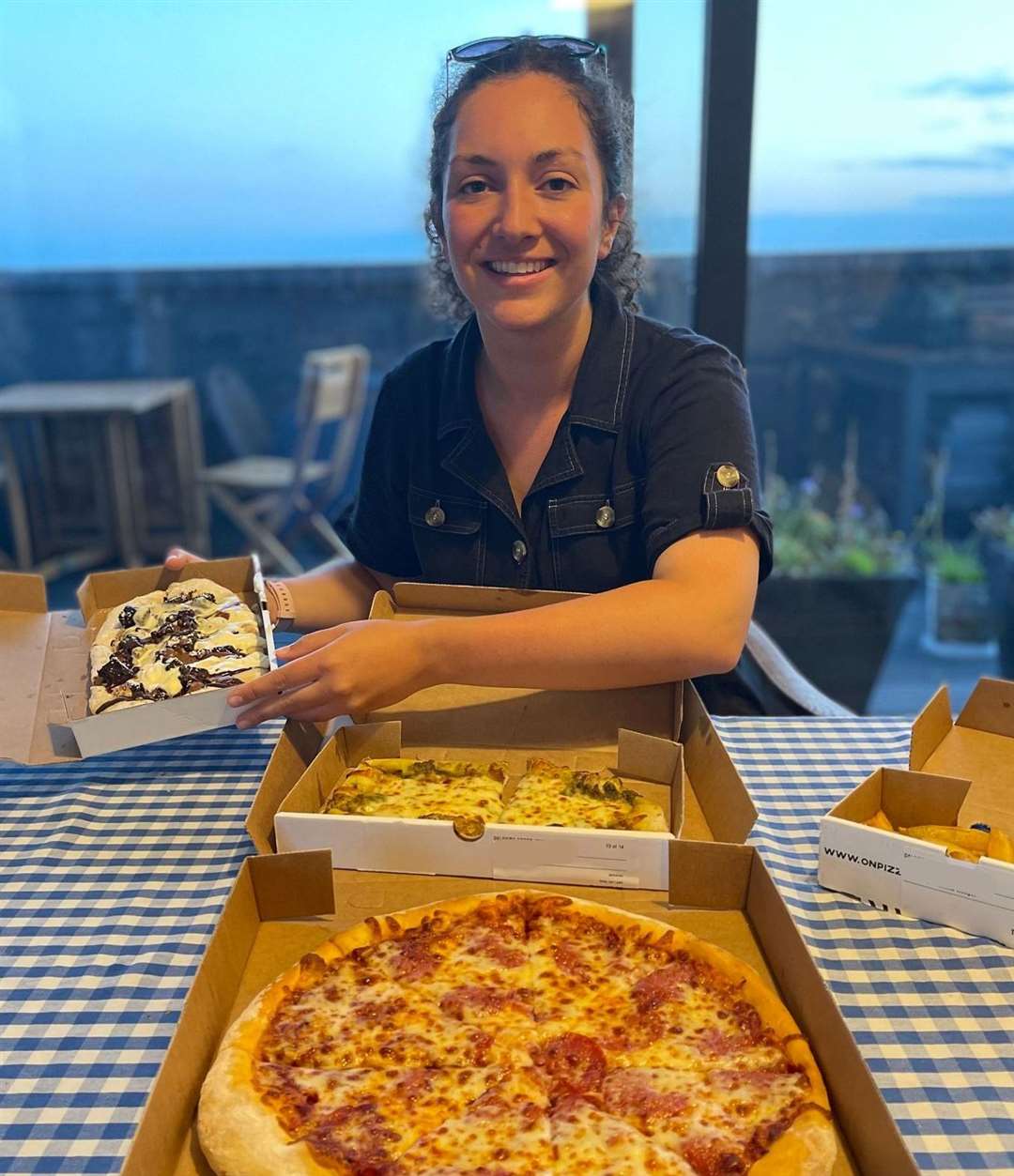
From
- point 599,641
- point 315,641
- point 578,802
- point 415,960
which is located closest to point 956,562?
point 599,641

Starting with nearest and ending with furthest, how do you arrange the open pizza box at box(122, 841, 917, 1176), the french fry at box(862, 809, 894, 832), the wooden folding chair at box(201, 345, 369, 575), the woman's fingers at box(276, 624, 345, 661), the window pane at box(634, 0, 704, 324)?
1. the open pizza box at box(122, 841, 917, 1176)
2. the french fry at box(862, 809, 894, 832)
3. the woman's fingers at box(276, 624, 345, 661)
4. the window pane at box(634, 0, 704, 324)
5. the wooden folding chair at box(201, 345, 369, 575)

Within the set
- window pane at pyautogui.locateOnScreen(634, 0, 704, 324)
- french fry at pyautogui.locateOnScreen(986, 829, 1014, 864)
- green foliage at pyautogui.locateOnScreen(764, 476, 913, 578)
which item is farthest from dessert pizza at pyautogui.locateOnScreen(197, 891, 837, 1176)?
green foliage at pyautogui.locateOnScreen(764, 476, 913, 578)

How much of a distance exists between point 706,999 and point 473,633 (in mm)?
577

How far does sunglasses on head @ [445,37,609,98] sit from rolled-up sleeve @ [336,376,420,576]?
0.59m

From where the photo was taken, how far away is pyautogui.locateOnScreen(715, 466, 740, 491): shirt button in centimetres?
157

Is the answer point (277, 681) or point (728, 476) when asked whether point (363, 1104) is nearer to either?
point (277, 681)

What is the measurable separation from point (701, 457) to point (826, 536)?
2385 millimetres

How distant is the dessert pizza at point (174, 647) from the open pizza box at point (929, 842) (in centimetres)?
81

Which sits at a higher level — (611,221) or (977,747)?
(611,221)

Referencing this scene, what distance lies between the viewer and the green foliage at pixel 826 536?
3.74 m

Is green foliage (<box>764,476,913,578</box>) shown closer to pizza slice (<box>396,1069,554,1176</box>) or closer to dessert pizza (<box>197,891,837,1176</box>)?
dessert pizza (<box>197,891,837,1176</box>)

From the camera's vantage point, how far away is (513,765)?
1488 millimetres

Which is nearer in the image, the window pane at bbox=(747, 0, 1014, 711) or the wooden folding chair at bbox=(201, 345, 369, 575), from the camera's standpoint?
the window pane at bbox=(747, 0, 1014, 711)

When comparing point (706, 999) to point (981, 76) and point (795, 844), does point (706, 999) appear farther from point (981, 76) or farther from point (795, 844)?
point (981, 76)
